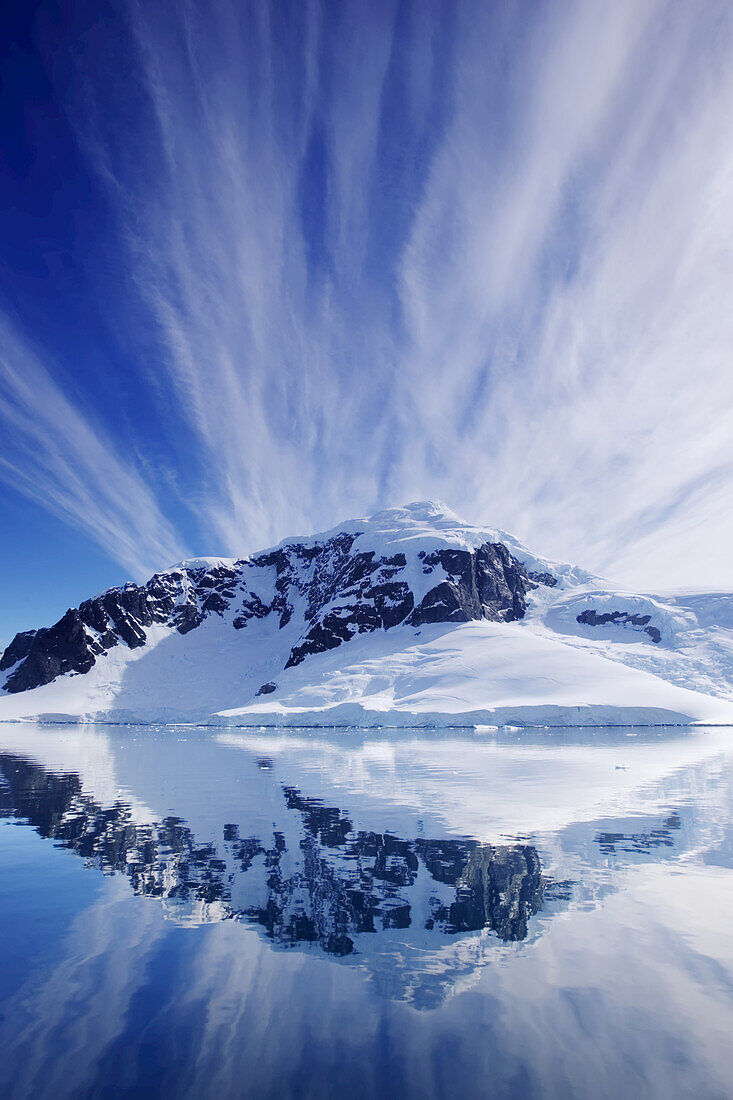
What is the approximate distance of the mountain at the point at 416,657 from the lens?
95750 mm

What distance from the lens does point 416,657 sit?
421 feet

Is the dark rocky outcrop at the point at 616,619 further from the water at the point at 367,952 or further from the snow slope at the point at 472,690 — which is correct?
the water at the point at 367,952

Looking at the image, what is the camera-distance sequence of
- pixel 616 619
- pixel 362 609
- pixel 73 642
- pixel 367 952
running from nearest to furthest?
1. pixel 367 952
2. pixel 362 609
3. pixel 616 619
4. pixel 73 642

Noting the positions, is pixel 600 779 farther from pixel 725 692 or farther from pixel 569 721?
pixel 725 692

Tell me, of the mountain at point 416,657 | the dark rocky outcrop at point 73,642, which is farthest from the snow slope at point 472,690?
the dark rocky outcrop at point 73,642

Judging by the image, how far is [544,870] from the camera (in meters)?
14.5

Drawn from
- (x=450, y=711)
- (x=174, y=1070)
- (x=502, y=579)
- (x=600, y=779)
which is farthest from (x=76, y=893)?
(x=502, y=579)

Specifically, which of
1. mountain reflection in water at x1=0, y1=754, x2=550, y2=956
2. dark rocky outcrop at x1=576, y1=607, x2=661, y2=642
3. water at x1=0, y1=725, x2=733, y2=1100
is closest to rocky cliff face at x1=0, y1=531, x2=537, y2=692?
dark rocky outcrop at x1=576, y1=607, x2=661, y2=642

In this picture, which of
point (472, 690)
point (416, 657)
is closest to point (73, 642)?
Answer: point (416, 657)

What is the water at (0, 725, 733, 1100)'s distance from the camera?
6.75 meters

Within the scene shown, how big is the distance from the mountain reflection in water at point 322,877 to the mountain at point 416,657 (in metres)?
75.2

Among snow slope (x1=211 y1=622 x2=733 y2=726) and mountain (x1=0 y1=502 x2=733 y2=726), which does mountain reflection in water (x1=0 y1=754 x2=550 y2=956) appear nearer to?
snow slope (x1=211 y1=622 x2=733 y2=726)

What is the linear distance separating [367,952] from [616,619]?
181 metres

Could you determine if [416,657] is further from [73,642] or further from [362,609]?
[73,642]
